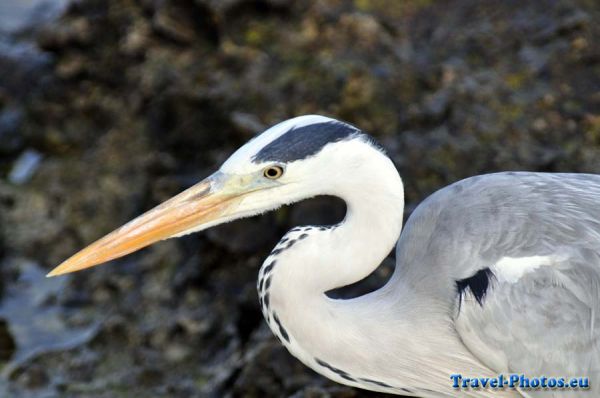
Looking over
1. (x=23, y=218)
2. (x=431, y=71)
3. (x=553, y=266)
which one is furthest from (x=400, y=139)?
(x=23, y=218)

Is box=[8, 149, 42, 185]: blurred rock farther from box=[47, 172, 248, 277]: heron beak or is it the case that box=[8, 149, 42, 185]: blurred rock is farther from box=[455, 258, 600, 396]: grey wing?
box=[455, 258, 600, 396]: grey wing

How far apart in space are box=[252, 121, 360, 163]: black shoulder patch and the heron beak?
14 cm

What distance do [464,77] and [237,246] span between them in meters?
1.45

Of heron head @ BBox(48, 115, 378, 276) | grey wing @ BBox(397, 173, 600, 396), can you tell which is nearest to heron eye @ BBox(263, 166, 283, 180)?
heron head @ BBox(48, 115, 378, 276)

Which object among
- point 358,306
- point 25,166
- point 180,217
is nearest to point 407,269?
point 358,306

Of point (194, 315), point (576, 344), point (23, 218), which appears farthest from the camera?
point (23, 218)

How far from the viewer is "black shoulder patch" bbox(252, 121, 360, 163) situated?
2711 millimetres

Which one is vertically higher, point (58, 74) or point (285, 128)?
point (285, 128)

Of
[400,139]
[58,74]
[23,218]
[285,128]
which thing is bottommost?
[23,218]

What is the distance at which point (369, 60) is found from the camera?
4605mm

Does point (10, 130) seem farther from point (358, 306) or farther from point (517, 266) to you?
point (517, 266)

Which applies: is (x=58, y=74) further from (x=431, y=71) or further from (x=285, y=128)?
(x=285, y=128)

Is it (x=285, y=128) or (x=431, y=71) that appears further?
(x=431, y=71)

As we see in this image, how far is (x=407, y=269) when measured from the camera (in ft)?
10.0
